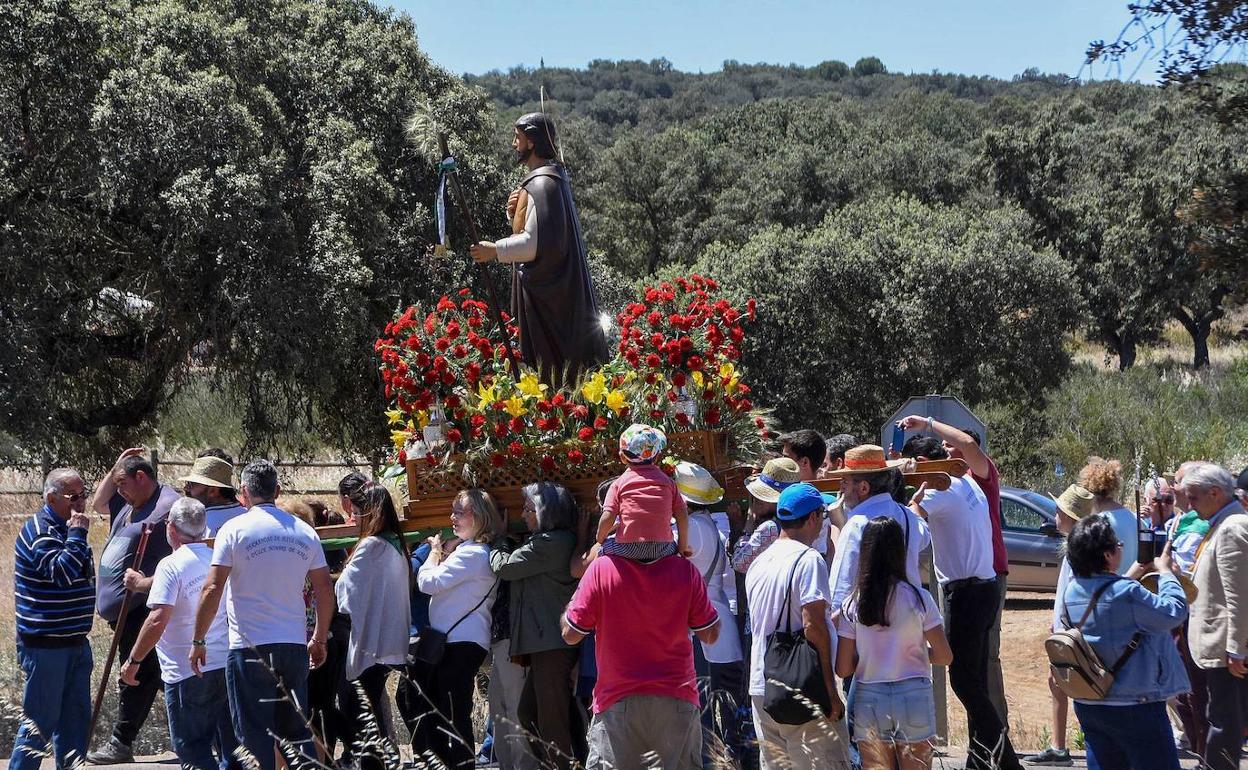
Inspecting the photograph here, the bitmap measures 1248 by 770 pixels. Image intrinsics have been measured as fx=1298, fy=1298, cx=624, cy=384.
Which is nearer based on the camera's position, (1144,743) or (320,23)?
(1144,743)

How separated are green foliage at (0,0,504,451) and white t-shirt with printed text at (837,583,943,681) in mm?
8299

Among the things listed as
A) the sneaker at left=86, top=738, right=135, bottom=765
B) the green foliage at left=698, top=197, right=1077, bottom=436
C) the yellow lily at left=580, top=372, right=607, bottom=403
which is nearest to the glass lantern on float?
the yellow lily at left=580, top=372, right=607, bottom=403

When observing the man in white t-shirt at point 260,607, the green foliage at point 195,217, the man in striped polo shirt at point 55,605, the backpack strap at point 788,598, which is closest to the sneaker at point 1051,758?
the backpack strap at point 788,598

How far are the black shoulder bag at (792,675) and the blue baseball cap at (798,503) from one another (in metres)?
0.18

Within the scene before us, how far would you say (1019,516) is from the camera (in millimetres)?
17391

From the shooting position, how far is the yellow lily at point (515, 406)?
21.5ft

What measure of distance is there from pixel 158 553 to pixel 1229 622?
587 cm

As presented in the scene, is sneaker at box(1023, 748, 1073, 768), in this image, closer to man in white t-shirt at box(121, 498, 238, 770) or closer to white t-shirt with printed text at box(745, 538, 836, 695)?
white t-shirt with printed text at box(745, 538, 836, 695)

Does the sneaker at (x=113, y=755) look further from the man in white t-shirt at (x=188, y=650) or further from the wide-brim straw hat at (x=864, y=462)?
the wide-brim straw hat at (x=864, y=462)

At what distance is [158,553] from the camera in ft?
25.3

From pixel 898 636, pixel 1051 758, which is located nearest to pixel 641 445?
pixel 898 636

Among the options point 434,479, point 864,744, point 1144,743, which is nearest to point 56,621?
point 434,479

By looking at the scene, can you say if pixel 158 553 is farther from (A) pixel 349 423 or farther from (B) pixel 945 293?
(B) pixel 945 293

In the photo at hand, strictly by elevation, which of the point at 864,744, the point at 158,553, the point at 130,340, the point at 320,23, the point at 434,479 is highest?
the point at 320,23
